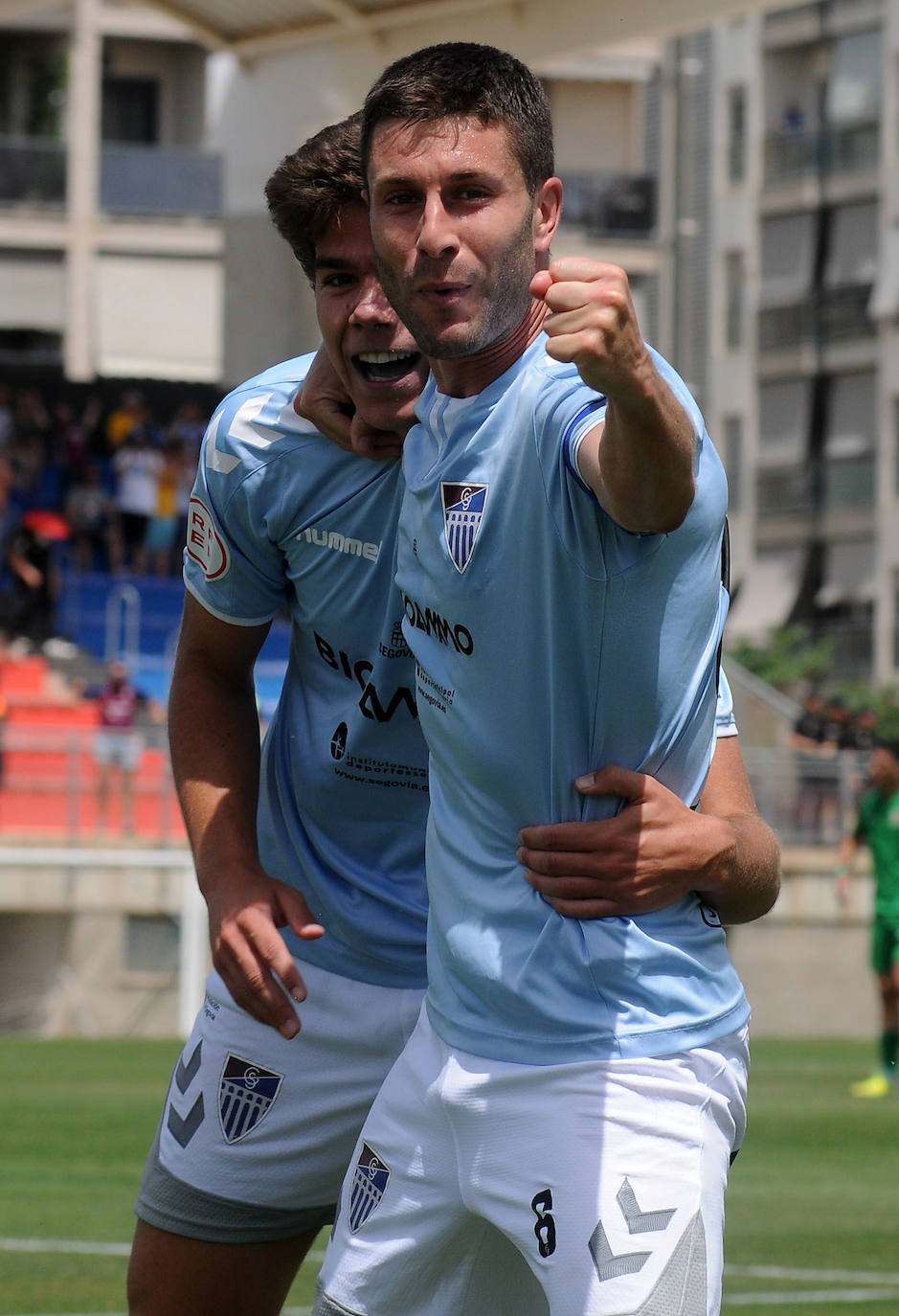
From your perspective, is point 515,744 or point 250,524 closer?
point 515,744

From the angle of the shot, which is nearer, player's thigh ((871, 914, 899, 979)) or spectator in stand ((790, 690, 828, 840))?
player's thigh ((871, 914, 899, 979))

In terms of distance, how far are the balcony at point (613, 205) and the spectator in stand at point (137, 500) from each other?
13.7 metres

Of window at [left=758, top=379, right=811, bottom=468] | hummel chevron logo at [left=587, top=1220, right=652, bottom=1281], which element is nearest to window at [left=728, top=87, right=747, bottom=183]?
window at [left=758, top=379, right=811, bottom=468]

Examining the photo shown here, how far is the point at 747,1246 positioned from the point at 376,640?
5.15 metres

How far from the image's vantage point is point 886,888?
14.7 m

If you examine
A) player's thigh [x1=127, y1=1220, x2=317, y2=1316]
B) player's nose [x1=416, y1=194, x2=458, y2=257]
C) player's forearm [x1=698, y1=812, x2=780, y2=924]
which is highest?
player's nose [x1=416, y1=194, x2=458, y2=257]

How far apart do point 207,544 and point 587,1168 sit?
4.73 feet

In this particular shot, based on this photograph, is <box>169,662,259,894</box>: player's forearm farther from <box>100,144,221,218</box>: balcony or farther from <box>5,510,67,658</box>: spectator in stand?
<box>100,144,221,218</box>: balcony

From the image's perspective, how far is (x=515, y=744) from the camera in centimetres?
295

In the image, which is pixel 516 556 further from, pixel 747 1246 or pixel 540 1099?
pixel 747 1246

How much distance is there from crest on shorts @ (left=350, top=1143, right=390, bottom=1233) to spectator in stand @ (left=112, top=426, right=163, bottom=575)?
24156mm

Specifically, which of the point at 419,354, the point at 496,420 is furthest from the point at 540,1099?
the point at 419,354

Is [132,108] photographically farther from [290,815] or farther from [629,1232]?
[629,1232]

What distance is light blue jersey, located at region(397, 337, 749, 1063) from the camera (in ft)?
9.18
